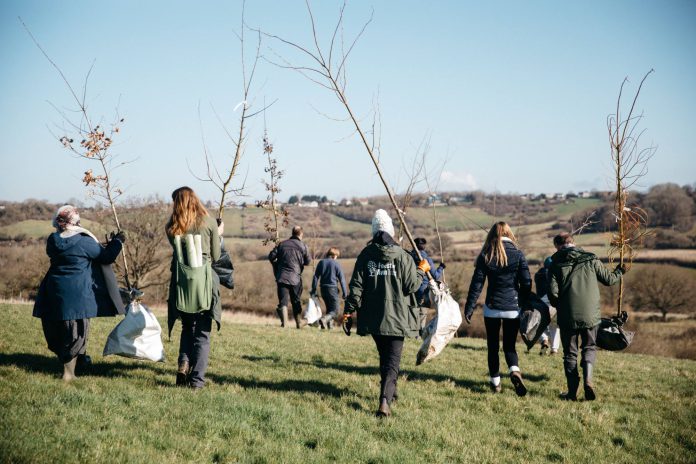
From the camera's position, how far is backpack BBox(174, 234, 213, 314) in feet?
18.8

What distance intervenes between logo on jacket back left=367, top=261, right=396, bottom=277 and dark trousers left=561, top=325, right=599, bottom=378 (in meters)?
2.64

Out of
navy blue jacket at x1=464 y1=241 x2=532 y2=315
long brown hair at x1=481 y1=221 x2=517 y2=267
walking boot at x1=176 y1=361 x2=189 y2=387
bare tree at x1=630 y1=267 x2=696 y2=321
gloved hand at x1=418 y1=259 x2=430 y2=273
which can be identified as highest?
long brown hair at x1=481 y1=221 x2=517 y2=267

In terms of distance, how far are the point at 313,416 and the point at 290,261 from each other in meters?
7.15

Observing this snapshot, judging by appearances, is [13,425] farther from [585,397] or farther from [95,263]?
[585,397]

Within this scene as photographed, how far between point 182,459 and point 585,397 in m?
5.04

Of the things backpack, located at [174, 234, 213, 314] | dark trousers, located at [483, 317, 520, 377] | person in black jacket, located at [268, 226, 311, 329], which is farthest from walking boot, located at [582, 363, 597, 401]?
person in black jacket, located at [268, 226, 311, 329]

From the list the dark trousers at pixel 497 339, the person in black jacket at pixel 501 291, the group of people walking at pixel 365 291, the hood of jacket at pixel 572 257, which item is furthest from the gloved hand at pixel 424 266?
the hood of jacket at pixel 572 257

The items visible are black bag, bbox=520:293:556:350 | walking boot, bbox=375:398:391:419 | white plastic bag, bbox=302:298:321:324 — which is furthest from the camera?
white plastic bag, bbox=302:298:321:324

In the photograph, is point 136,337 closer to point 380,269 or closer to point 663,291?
point 380,269

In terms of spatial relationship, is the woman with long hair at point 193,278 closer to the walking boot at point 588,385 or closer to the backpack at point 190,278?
the backpack at point 190,278

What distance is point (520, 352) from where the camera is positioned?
10.6 meters

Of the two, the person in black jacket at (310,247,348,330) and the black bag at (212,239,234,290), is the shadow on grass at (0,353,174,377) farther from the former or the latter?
the person in black jacket at (310,247,348,330)

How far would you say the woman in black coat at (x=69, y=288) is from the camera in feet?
18.8

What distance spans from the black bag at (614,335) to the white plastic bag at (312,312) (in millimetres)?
8024
